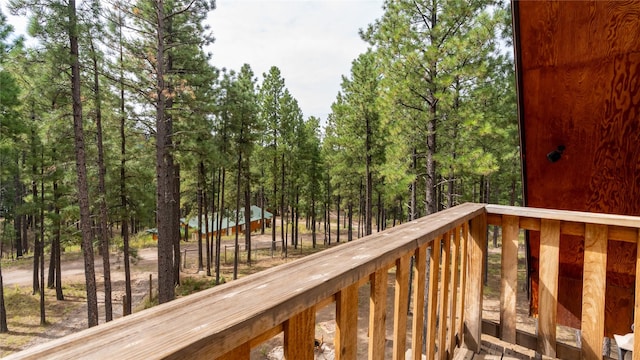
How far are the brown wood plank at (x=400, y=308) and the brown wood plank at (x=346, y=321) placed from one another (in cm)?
34

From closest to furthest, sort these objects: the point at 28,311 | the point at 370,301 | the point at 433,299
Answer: the point at 370,301 → the point at 433,299 → the point at 28,311

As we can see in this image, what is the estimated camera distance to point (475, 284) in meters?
2.11

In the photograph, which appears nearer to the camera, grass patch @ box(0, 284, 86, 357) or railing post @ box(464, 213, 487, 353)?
railing post @ box(464, 213, 487, 353)

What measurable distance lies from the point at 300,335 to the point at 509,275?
187cm

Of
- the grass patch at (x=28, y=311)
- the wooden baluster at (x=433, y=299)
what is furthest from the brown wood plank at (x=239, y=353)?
the grass patch at (x=28, y=311)

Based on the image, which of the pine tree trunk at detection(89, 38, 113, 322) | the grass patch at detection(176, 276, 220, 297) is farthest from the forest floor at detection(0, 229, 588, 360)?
the pine tree trunk at detection(89, 38, 113, 322)

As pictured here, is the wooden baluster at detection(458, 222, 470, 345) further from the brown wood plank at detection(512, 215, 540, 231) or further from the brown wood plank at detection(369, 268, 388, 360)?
the brown wood plank at detection(369, 268, 388, 360)

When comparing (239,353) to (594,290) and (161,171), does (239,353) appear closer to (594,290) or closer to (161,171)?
(594,290)

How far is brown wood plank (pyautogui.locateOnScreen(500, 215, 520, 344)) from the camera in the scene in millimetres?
2080

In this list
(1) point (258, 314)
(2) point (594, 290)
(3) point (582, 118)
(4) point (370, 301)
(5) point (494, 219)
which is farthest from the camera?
(3) point (582, 118)

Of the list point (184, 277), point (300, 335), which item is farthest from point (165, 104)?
point (300, 335)

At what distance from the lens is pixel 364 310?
434 inches

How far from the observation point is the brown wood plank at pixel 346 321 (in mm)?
932

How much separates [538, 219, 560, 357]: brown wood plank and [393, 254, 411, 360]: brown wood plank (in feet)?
3.90
